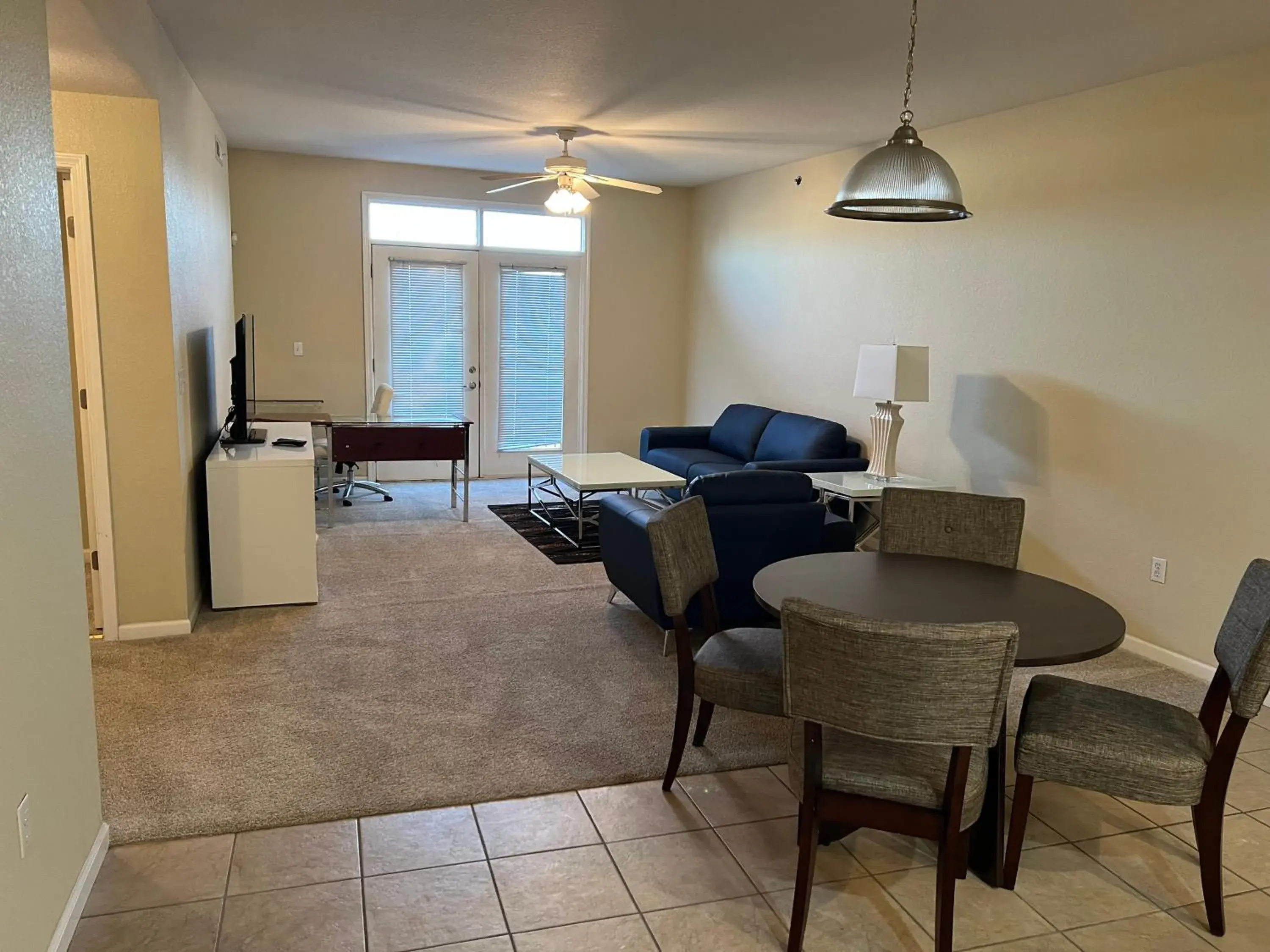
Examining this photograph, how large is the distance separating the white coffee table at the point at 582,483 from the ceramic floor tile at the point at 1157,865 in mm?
3211

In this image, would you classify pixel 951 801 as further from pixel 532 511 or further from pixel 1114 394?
pixel 532 511

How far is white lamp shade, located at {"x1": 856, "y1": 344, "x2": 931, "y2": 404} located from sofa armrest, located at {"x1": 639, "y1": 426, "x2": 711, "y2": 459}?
7.88 ft

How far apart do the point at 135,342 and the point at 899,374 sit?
365cm

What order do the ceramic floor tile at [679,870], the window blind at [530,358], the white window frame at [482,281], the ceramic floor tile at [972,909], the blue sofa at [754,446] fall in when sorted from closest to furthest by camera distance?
the ceramic floor tile at [972,909]
the ceramic floor tile at [679,870]
the blue sofa at [754,446]
the white window frame at [482,281]
the window blind at [530,358]

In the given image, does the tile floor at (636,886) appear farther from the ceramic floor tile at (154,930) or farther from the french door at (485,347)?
the french door at (485,347)

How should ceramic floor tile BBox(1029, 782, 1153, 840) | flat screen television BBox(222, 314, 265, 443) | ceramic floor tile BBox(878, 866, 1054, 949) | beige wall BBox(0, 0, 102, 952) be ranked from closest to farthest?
beige wall BBox(0, 0, 102, 952) < ceramic floor tile BBox(878, 866, 1054, 949) < ceramic floor tile BBox(1029, 782, 1153, 840) < flat screen television BBox(222, 314, 265, 443)

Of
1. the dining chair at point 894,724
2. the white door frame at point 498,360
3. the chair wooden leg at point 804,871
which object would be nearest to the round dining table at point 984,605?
the dining chair at point 894,724

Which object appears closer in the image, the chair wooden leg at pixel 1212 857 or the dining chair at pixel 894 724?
the dining chair at pixel 894 724

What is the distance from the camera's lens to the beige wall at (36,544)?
172cm

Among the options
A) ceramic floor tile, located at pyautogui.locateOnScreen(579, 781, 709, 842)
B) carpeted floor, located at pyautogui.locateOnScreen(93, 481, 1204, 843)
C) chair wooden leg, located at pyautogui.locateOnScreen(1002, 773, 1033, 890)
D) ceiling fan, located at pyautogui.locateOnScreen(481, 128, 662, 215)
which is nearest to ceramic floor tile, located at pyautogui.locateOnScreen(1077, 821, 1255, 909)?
chair wooden leg, located at pyautogui.locateOnScreen(1002, 773, 1033, 890)

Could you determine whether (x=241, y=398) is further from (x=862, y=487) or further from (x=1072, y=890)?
(x=1072, y=890)

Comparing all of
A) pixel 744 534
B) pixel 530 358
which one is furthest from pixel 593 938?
pixel 530 358

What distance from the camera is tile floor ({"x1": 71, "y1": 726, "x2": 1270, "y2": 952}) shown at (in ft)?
6.97

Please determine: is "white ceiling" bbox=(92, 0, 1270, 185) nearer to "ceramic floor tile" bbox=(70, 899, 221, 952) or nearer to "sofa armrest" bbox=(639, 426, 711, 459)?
"sofa armrest" bbox=(639, 426, 711, 459)
